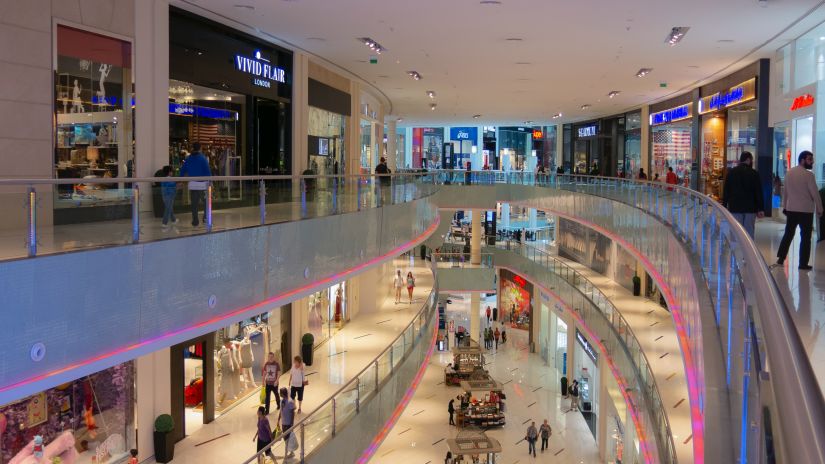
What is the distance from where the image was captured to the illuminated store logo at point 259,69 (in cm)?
1561

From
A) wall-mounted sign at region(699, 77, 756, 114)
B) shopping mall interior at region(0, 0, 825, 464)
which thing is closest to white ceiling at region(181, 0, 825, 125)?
shopping mall interior at region(0, 0, 825, 464)

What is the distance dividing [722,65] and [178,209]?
52.8ft

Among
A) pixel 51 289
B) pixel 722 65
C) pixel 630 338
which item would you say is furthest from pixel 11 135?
pixel 722 65

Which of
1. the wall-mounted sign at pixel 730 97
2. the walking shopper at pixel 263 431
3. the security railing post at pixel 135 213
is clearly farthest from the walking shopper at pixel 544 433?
the security railing post at pixel 135 213

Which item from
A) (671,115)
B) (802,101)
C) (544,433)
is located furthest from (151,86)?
(671,115)

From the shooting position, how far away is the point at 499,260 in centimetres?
3838

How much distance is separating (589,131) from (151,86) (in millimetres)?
31809

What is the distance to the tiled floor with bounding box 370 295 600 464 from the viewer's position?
22859mm

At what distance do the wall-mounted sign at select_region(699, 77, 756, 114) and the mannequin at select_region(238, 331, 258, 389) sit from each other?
45.6 ft

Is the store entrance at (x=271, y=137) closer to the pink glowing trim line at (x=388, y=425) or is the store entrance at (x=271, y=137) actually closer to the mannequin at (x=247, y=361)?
the mannequin at (x=247, y=361)

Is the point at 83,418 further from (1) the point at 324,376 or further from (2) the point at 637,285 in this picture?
(2) the point at 637,285

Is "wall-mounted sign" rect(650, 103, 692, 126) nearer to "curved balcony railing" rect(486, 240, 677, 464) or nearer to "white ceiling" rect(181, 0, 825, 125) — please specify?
"white ceiling" rect(181, 0, 825, 125)

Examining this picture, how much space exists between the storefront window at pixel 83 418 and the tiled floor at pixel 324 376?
114 cm

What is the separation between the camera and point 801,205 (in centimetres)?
908
